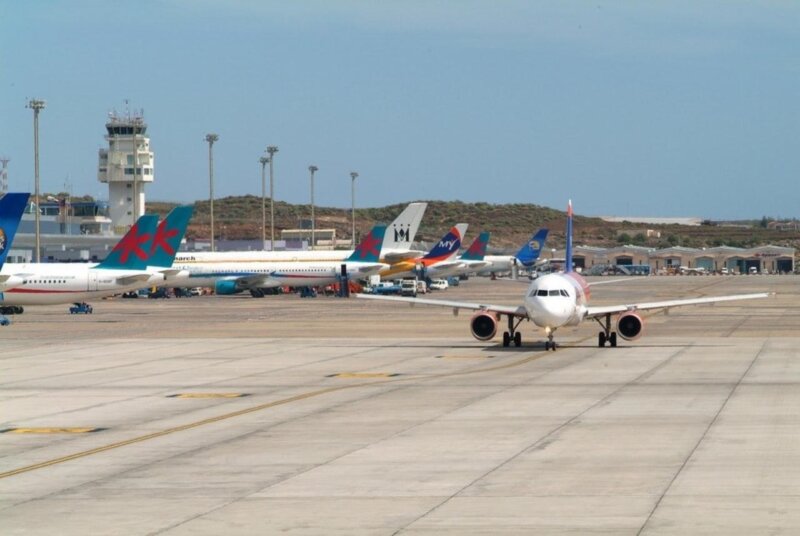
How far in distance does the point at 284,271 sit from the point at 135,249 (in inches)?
1442

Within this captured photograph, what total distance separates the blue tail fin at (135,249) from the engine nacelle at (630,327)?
38748 mm

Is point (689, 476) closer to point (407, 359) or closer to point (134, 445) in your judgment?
point (134, 445)

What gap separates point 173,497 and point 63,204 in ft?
557

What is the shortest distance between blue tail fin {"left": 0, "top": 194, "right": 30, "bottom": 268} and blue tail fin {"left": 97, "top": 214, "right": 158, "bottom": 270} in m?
16.3

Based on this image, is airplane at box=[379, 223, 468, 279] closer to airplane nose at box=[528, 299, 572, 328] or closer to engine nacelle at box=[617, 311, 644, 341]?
engine nacelle at box=[617, 311, 644, 341]

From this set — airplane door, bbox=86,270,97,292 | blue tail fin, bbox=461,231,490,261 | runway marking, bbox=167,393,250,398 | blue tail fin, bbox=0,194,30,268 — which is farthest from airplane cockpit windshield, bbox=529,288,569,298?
blue tail fin, bbox=461,231,490,261

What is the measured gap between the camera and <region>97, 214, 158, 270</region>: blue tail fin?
3115 inches

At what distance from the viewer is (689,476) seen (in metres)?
19.7

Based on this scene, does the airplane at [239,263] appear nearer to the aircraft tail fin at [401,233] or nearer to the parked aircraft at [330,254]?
the parked aircraft at [330,254]

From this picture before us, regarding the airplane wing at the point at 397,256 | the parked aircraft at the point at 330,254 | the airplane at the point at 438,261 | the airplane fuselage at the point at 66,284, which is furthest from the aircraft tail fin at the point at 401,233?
the airplane fuselage at the point at 66,284

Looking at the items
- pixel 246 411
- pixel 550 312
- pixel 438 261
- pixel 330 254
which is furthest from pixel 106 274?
pixel 438 261

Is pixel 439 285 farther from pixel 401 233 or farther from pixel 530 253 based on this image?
pixel 530 253

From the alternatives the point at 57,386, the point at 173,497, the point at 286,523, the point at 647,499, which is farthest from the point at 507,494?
the point at 57,386

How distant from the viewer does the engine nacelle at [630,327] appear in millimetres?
47719
